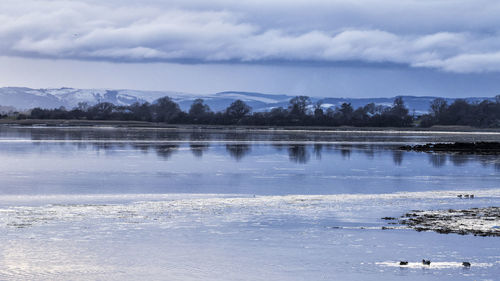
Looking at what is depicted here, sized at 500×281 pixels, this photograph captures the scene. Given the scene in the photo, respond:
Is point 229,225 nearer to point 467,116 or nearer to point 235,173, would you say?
point 235,173

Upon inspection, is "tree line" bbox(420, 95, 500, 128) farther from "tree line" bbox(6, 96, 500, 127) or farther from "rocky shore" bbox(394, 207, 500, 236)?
"rocky shore" bbox(394, 207, 500, 236)

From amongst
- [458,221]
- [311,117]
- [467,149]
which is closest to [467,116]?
[311,117]

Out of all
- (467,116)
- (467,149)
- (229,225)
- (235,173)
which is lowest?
(229,225)

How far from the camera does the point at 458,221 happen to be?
1630 centimetres

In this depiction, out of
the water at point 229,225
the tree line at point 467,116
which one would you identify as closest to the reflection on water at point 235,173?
the water at point 229,225

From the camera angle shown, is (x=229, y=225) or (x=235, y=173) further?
(x=235, y=173)

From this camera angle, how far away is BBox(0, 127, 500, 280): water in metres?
11.7

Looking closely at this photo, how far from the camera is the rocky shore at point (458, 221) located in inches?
594

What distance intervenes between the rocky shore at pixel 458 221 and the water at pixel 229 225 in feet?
1.88

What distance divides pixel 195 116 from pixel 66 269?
17252 cm

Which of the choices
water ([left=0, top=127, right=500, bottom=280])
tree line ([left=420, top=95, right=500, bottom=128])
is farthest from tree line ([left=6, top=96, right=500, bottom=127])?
water ([left=0, top=127, right=500, bottom=280])

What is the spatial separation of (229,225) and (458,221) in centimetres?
511

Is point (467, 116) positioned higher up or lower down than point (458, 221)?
higher up

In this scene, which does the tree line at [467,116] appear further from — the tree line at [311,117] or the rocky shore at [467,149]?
the rocky shore at [467,149]
